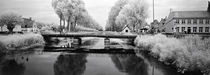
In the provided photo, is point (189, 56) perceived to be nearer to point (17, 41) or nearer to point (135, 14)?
point (17, 41)

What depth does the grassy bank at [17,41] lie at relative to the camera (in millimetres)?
22967

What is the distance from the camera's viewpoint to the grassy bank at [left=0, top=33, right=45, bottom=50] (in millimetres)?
22967

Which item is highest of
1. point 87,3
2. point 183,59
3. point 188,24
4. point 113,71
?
point 87,3

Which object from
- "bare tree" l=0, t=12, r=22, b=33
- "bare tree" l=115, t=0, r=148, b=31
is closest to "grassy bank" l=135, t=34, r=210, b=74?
"bare tree" l=0, t=12, r=22, b=33

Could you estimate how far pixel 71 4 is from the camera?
157ft

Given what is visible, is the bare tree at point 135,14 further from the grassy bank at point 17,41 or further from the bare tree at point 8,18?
the bare tree at point 8,18

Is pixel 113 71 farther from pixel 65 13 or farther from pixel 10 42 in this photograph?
pixel 65 13

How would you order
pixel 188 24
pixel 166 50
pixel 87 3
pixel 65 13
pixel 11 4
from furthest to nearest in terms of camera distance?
pixel 87 3 < pixel 65 13 < pixel 188 24 < pixel 11 4 < pixel 166 50

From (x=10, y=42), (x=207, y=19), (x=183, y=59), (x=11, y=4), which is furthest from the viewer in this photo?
(x=207, y=19)

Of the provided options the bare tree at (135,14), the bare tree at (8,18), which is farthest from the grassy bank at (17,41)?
the bare tree at (135,14)

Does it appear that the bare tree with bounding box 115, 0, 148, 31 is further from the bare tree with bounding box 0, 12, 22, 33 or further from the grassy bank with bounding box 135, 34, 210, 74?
the grassy bank with bounding box 135, 34, 210, 74

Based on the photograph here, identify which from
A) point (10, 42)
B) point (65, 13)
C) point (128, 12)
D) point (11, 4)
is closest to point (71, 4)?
point (65, 13)

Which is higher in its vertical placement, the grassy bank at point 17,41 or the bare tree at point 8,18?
the bare tree at point 8,18

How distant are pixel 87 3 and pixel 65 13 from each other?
1186cm
